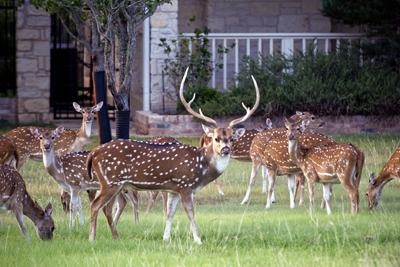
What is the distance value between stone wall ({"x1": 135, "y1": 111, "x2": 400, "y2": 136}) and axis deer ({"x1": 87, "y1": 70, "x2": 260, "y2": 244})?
919cm

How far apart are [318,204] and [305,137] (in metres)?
1.11

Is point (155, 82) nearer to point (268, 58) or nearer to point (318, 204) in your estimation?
point (268, 58)

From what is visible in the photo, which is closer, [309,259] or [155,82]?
[309,259]

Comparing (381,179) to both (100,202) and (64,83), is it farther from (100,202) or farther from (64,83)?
(64,83)

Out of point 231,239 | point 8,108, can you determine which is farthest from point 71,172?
point 8,108

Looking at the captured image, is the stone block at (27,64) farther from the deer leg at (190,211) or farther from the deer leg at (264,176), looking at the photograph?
the deer leg at (190,211)

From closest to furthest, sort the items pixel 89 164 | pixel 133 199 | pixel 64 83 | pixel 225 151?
pixel 225 151 < pixel 89 164 < pixel 133 199 < pixel 64 83

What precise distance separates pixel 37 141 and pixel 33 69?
849cm

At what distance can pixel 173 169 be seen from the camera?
802cm

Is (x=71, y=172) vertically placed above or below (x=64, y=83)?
below

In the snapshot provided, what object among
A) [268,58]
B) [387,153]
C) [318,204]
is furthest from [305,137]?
[268,58]

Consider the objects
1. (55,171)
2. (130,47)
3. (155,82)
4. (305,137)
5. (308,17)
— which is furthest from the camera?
(308,17)

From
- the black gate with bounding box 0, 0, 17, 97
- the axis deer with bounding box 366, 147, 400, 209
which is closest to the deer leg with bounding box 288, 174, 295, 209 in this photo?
the axis deer with bounding box 366, 147, 400, 209

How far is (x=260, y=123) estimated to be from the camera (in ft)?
58.1
